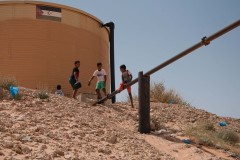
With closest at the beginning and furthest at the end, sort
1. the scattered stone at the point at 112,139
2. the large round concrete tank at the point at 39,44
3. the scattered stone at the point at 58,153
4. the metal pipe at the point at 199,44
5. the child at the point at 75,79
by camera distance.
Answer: the scattered stone at the point at 58,153 < the metal pipe at the point at 199,44 < the scattered stone at the point at 112,139 < the child at the point at 75,79 < the large round concrete tank at the point at 39,44

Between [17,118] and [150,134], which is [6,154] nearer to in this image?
[17,118]

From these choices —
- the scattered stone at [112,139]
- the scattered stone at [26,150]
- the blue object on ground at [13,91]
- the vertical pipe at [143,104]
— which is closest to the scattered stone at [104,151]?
the scattered stone at [112,139]

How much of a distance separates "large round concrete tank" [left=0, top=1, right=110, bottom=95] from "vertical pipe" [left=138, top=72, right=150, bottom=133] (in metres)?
6.73

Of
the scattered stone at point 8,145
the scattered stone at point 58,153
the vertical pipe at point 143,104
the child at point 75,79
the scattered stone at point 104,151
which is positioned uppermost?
the child at point 75,79

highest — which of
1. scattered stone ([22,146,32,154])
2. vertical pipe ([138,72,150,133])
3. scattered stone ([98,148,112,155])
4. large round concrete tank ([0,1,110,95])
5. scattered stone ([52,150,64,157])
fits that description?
large round concrete tank ([0,1,110,95])

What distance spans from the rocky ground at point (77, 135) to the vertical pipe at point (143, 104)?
0.65 ft

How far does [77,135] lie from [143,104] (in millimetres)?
2072

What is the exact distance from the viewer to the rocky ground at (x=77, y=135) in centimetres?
495

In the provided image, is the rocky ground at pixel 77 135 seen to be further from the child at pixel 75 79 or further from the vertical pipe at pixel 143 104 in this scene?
the child at pixel 75 79

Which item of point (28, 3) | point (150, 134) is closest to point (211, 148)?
point (150, 134)

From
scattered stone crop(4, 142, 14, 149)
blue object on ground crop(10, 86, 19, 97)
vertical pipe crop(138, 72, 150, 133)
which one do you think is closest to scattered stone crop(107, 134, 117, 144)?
vertical pipe crop(138, 72, 150, 133)

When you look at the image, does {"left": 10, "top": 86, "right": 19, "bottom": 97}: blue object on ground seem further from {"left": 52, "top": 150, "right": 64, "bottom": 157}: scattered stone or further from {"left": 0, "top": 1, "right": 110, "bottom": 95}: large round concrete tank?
{"left": 0, "top": 1, "right": 110, "bottom": 95}: large round concrete tank

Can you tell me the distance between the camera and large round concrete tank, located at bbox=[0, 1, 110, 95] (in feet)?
45.2

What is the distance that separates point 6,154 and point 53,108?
3.09 m
